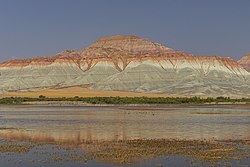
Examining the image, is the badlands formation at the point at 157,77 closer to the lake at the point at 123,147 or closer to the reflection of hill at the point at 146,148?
the lake at the point at 123,147

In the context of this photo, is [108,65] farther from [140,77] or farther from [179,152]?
[179,152]

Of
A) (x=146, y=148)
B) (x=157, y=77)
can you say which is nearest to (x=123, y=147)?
(x=146, y=148)

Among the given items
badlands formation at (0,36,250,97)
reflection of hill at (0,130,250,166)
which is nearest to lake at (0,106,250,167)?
reflection of hill at (0,130,250,166)

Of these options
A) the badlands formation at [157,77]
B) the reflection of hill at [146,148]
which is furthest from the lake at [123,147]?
the badlands formation at [157,77]

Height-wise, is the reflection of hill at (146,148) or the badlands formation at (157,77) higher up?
the badlands formation at (157,77)

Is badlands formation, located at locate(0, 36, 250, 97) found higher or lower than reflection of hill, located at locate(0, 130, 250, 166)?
higher

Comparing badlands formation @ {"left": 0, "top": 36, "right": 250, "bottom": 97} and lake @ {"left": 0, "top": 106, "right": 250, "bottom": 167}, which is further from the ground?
badlands formation @ {"left": 0, "top": 36, "right": 250, "bottom": 97}

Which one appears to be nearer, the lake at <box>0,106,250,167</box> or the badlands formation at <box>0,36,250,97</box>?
the lake at <box>0,106,250,167</box>

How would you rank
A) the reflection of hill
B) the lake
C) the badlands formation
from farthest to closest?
the badlands formation → the reflection of hill → the lake

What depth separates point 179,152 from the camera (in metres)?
26.0

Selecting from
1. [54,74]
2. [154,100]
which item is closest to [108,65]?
[54,74]

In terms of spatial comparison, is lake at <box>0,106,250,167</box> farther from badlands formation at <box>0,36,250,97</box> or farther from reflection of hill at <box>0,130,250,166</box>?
badlands formation at <box>0,36,250,97</box>

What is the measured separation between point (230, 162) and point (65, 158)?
8.21 meters

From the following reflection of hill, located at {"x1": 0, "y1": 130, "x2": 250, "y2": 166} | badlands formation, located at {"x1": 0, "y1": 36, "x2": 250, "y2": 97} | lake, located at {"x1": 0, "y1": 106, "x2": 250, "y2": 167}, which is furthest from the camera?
badlands formation, located at {"x1": 0, "y1": 36, "x2": 250, "y2": 97}
